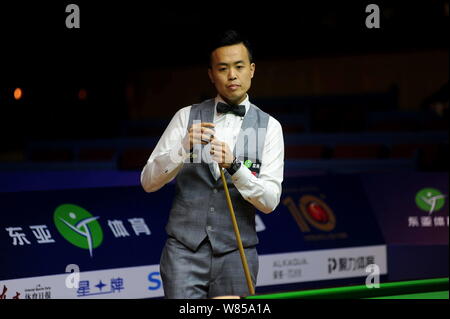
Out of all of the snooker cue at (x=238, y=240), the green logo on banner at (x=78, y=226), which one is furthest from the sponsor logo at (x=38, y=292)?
the snooker cue at (x=238, y=240)

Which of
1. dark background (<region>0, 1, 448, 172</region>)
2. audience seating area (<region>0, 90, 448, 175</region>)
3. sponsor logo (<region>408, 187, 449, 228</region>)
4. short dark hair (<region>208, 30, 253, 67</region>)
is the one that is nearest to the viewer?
short dark hair (<region>208, 30, 253, 67</region>)

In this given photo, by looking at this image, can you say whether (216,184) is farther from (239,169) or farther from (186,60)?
(186,60)

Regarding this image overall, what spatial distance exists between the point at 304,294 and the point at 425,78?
30.1 feet

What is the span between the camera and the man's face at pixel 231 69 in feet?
8.78

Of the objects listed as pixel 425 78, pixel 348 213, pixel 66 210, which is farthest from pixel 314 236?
pixel 425 78

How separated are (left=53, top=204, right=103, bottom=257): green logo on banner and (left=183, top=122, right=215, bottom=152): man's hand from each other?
1951mm

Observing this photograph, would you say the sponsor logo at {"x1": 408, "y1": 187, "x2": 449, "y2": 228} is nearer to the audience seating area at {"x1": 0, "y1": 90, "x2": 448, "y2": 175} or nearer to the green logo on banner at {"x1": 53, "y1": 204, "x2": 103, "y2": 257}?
the audience seating area at {"x1": 0, "y1": 90, "x2": 448, "y2": 175}

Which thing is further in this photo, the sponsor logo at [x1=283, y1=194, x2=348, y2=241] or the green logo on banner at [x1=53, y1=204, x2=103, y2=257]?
the sponsor logo at [x1=283, y1=194, x2=348, y2=241]

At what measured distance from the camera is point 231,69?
2.67 metres

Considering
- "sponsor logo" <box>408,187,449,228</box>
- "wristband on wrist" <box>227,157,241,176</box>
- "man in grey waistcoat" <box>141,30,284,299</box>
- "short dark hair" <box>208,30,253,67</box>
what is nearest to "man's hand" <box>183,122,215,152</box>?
"man in grey waistcoat" <box>141,30,284,299</box>

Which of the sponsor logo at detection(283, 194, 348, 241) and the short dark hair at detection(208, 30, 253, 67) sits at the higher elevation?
the short dark hair at detection(208, 30, 253, 67)

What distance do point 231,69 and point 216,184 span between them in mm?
446

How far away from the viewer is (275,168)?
106 inches

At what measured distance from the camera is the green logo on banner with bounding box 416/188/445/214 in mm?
5352
